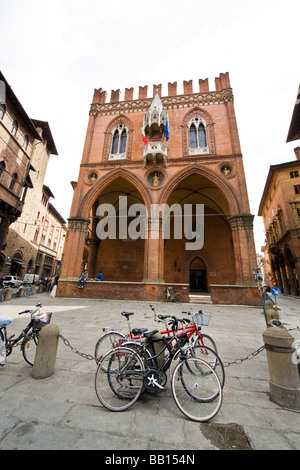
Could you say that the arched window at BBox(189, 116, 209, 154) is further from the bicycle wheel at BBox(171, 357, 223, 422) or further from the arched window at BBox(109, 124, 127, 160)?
the bicycle wheel at BBox(171, 357, 223, 422)

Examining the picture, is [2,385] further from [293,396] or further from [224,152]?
[224,152]

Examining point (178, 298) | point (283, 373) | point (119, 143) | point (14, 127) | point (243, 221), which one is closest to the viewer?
point (283, 373)

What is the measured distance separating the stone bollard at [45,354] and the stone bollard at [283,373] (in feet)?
10.3

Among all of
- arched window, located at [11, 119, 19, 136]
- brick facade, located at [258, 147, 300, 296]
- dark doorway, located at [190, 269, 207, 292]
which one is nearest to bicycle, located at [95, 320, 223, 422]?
dark doorway, located at [190, 269, 207, 292]

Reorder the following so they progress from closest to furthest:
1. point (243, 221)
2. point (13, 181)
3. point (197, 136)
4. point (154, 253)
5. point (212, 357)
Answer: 1. point (212, 357)
2. point (243, 221)
3. point (154, 253)
4. point (197, 136)
5. point (13, 181)

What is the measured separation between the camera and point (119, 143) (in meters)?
17.5

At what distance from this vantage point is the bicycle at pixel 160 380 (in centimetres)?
224

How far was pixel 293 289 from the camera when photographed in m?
23.5

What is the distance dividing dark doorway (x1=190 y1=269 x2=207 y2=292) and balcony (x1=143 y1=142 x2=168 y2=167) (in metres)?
11.1

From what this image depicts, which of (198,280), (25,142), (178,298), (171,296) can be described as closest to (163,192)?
(171,296)

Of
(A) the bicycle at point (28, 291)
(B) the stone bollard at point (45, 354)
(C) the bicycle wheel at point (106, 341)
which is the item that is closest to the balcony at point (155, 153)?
(A) the bicycle at point (28, 291)

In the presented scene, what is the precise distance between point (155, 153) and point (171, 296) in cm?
1048

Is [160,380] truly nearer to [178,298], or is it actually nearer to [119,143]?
[178,298]
